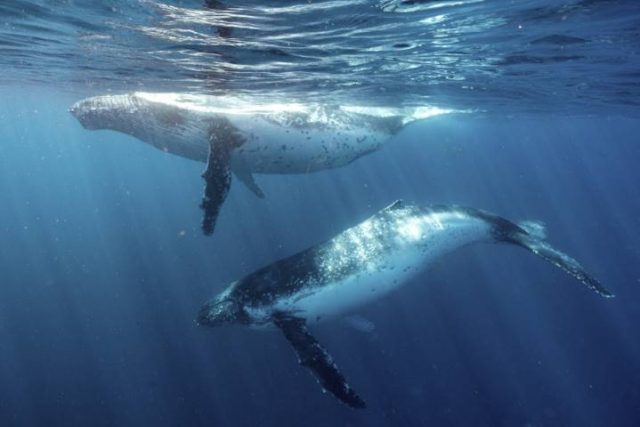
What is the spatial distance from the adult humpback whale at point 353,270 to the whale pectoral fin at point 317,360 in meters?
0.02

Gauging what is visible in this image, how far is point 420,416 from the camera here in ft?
52.5

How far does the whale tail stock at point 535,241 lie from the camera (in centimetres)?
895

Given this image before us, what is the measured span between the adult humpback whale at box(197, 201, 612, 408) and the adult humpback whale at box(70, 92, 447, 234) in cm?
169

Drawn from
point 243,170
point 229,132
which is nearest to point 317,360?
point 229,132

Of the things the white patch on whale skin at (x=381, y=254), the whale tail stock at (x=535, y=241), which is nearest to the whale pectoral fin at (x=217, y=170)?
the white patch on whale skin at (x=381, y=254)

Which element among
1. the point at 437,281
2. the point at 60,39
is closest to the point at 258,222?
the point at 437,281

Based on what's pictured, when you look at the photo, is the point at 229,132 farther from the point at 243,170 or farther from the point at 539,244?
the point at 539,244

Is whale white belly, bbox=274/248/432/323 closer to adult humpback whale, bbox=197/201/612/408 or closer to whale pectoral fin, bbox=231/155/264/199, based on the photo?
adult humpback whale, bbox=197/201/612/408

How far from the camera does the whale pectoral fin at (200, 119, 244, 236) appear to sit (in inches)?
366

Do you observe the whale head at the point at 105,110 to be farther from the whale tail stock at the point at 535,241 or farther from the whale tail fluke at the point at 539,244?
the whale tail fluke at the point at 539,244

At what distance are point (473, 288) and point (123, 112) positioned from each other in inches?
749

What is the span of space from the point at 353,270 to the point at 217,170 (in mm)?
3419

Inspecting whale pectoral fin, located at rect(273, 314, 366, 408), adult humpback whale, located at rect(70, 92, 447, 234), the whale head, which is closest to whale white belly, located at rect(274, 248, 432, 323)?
whale pectoral fin, located at rect(273, 314, 366, 408)

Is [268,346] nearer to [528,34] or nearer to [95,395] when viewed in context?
[95,395]
